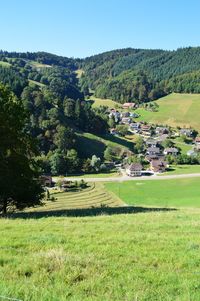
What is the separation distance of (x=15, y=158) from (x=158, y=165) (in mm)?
120508

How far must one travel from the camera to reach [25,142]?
30875mm

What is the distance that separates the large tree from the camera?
1133 inches

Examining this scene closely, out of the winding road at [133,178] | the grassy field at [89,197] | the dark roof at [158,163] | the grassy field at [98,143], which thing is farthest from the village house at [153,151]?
the grassy field at [89,197]

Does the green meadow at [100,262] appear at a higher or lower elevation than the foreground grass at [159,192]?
higher

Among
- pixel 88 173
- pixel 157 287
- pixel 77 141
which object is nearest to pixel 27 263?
pixel 157 287

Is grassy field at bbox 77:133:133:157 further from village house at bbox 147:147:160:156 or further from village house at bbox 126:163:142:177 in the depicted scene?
village house at bbox 126:163:142:177

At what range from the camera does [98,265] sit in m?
9.38

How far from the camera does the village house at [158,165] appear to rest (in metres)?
145

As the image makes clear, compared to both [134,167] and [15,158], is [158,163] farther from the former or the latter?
[15,158]

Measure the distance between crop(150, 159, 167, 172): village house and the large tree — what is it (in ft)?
380

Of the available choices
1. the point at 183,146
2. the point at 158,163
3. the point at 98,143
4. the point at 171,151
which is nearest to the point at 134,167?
the point at 158,163

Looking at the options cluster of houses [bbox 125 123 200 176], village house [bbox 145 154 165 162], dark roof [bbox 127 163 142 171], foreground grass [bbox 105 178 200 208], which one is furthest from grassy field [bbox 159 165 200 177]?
foreground grass [bbox 105 178 200 208]

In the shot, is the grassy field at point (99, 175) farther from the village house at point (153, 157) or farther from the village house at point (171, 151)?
the village house at point (171, 151)

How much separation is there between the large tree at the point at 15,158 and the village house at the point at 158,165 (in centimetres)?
11592
